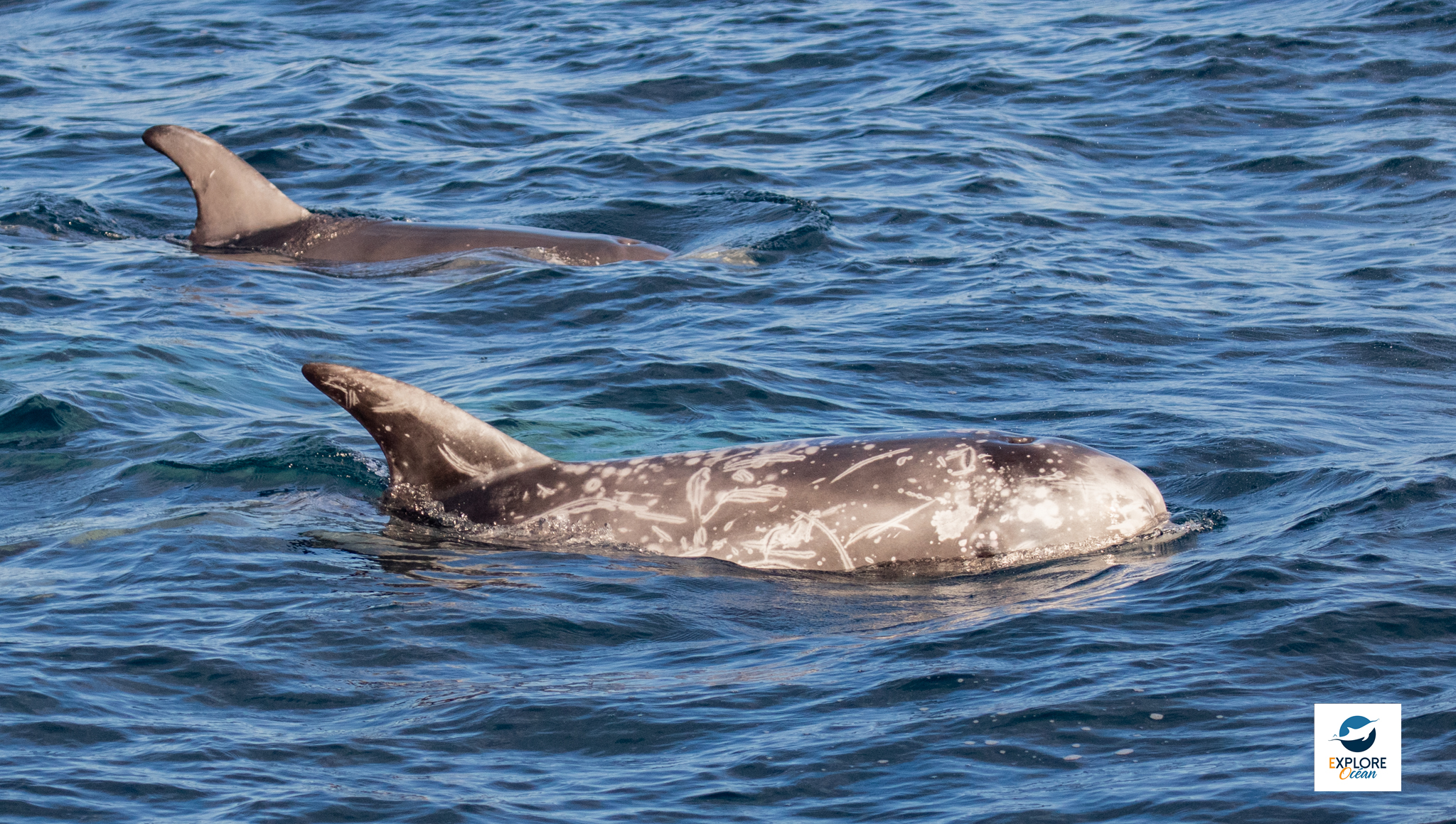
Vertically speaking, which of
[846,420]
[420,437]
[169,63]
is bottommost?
[846,420]

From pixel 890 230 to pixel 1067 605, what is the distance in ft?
32.3

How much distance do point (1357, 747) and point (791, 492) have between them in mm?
3597

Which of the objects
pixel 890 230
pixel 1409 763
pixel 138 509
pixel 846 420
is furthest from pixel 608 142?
pixel 1409 763

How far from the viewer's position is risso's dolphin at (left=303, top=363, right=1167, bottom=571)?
8742 mm

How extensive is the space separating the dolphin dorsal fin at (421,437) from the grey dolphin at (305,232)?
284 inches

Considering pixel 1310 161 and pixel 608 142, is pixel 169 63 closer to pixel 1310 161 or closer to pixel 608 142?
pixel 608 142

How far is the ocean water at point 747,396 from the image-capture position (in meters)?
6.43

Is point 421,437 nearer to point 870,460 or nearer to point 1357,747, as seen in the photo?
point 870,460

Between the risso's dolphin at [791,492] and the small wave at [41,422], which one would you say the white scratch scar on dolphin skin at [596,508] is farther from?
the small wave at [41,422]

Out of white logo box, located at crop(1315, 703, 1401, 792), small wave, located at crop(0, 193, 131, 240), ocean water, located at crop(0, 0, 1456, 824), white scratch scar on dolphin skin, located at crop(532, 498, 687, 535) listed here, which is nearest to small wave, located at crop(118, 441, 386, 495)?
ocean water, located at crop(0, 0, 1456, 824)

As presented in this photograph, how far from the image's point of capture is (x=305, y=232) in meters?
17.1

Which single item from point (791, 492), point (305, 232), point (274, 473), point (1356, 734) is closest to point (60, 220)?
point (305, 232)

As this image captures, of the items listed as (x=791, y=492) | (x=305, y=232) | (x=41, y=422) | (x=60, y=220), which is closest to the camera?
(x=791, y=492)

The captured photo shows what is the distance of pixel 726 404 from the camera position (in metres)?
12.2
